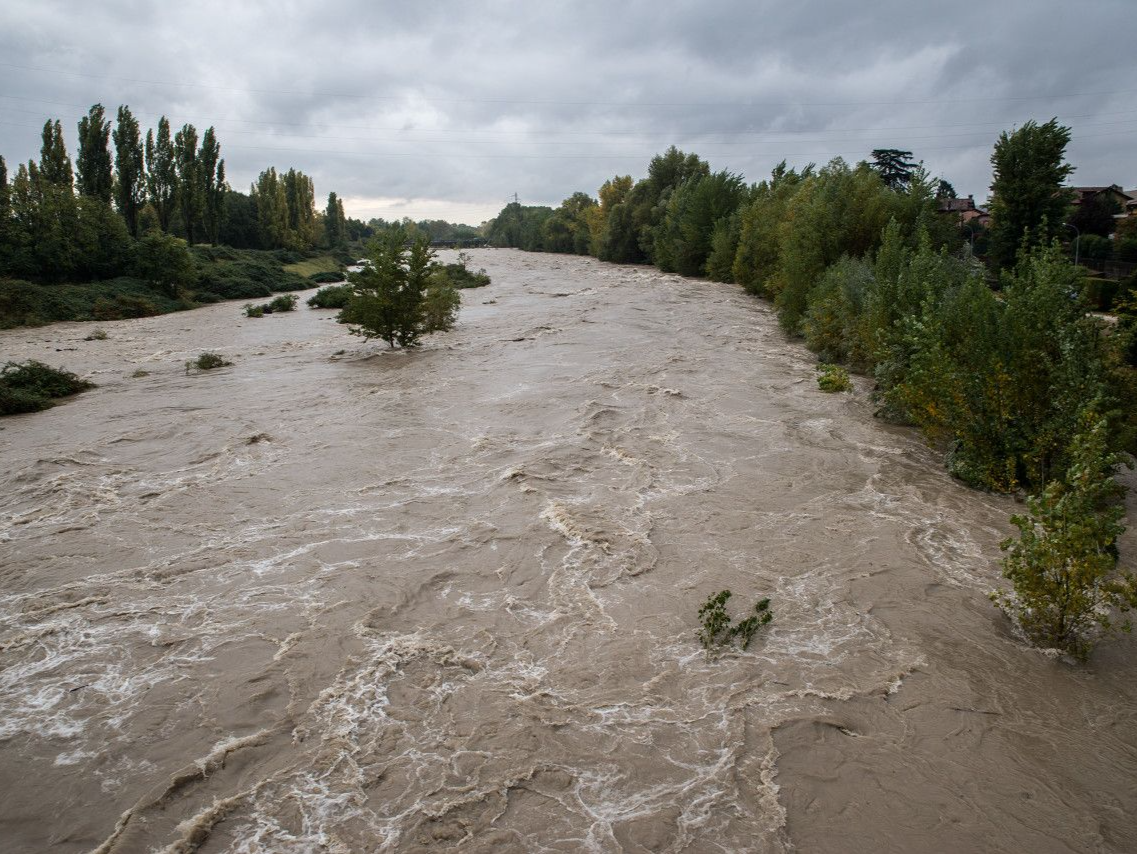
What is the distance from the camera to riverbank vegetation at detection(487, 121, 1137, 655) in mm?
6031

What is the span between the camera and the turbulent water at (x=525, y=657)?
14.6 ft

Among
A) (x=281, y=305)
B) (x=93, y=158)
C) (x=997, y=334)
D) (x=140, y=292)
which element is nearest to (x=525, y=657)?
(x=997, y=334)

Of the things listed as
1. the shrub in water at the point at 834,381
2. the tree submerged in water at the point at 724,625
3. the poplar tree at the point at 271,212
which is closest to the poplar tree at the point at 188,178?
the poplar tree at the point at 271,212

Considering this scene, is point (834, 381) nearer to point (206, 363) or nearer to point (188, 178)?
point (206, 363)

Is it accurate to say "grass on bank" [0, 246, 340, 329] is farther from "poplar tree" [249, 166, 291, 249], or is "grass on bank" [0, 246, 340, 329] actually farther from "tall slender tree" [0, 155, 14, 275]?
"poplar tree" [249, 166, 291, 249]

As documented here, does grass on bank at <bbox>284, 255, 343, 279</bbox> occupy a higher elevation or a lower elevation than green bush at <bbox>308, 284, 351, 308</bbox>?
higher

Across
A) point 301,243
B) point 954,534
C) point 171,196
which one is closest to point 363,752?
point 954,534

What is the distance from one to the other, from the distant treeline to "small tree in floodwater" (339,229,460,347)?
41.4ft

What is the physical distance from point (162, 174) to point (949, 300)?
174ft

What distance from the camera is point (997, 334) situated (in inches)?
388

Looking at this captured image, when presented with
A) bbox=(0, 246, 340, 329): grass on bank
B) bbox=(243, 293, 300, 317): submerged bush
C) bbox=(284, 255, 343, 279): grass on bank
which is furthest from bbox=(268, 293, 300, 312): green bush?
bbox=(284, 255, 343, 279): grass on bank

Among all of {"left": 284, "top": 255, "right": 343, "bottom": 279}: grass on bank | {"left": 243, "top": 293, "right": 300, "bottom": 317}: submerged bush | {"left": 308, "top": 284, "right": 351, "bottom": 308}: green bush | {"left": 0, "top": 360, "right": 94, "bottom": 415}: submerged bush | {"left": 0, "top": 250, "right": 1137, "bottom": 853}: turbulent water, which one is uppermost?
{"left": 284, "top": 255, "right": 343, "bottom": 279}: grass on bank

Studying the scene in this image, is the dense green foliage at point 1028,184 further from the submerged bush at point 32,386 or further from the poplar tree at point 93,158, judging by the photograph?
the poplar tree at point 93,158

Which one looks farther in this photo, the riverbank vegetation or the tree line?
the tree line
